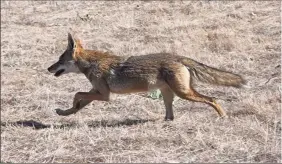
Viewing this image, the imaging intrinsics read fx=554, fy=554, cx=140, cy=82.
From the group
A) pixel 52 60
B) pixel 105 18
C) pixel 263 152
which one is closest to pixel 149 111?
pixel 263 152

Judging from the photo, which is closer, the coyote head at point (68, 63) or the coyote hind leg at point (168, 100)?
the coyote hind leg at point (168, 100)

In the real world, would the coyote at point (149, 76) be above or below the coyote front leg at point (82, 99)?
above

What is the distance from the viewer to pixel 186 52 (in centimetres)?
1220

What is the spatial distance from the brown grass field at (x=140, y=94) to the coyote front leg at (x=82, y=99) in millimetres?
→ 118

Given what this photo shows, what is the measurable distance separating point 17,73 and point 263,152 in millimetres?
6661

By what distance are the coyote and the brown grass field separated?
31cm

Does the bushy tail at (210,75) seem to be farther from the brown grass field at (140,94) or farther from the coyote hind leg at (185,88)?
the brown grass field at (140,94)

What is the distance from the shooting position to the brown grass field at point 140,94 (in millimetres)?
6547

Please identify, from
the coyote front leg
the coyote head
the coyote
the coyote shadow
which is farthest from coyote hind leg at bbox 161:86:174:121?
the coyote head

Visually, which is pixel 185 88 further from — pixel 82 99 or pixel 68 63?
pixel 68 63

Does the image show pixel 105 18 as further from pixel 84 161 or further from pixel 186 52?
pixel 84 161

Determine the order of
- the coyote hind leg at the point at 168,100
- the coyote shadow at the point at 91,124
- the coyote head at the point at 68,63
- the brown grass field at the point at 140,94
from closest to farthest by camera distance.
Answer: the brown grass field at the point at 140,94
the coyote shadow at the point at 91,124
the coyote hind leg at the point at 168,100
the coyote head at the point at 68,63

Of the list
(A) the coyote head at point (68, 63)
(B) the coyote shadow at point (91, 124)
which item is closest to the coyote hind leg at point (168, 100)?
(B) the coyote shadow at point (91, 124)

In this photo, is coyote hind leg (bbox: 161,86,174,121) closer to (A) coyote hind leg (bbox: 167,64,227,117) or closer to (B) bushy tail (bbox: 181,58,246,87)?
(A) coyote hind leg (bbox: 167,64,227,117)
